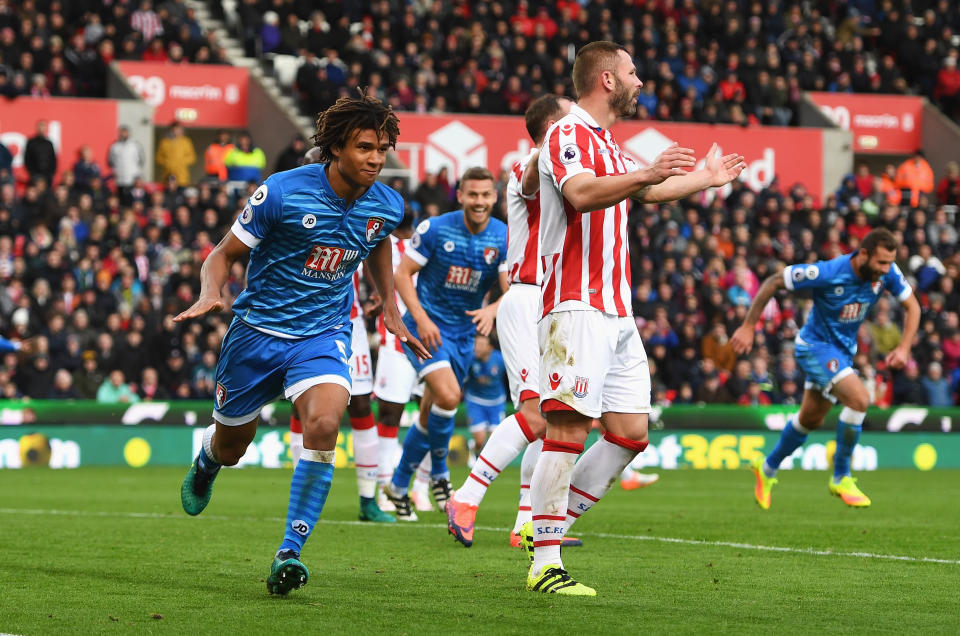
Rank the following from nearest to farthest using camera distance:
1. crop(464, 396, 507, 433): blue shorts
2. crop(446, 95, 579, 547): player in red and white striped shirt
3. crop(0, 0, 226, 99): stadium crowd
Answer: crop(446, 95, 579, 547): player in red and white striped shirt < crop(464, 396, 507, 433): blue shorts < crop(0, 0, 226, 99): stadium crowd

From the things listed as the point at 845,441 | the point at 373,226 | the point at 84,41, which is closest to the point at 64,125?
the point at 84,41

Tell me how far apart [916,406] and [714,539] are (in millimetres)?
15081

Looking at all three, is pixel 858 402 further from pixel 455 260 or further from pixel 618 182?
pixel 618 182

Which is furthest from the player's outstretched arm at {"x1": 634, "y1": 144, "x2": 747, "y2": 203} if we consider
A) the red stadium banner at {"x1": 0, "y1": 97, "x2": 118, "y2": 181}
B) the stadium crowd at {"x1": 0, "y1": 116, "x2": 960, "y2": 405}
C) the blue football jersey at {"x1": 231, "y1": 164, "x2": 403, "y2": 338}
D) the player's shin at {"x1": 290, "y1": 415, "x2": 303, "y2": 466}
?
the red stadium banner at {"x1": 0, "y1": 97, "x2": 118, "y2": 181}

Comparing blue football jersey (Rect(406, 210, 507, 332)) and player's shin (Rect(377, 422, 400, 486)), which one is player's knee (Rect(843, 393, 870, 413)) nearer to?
blue football jersey (Rect(406, 210, 507, 332))

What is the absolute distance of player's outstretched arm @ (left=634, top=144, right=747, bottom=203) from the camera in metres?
6.67

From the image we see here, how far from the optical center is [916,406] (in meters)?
24.4

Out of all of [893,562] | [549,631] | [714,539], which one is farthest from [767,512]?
[549,631]

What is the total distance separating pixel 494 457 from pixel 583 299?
2.68 metres

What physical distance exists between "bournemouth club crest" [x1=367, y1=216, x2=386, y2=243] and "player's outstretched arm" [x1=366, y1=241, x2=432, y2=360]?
327mm

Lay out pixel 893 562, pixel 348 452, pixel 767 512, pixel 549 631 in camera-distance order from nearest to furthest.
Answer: pixel 549 631, pixel 893 562, pixel 767 512, pixel 348 452

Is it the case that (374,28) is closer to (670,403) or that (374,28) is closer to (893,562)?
(670,403)

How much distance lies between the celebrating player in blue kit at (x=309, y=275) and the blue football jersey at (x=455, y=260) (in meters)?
3.74

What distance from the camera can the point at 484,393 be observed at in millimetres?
20500
